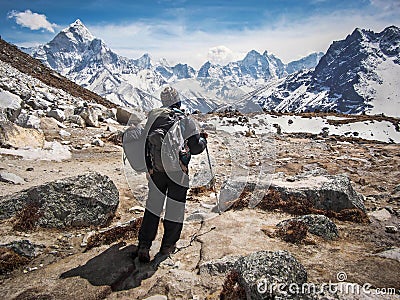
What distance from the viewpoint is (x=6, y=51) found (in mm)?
33188

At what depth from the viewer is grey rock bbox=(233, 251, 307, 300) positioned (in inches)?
144

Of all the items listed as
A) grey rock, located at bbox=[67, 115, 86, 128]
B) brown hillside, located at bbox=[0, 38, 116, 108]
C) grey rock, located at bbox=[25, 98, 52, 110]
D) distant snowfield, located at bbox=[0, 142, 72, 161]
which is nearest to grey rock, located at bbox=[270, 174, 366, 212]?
distant snowfield, located at bbox=[0, 142, 72, 161]

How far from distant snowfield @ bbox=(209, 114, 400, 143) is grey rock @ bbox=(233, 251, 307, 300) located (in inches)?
805

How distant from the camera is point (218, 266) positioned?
16.0ft

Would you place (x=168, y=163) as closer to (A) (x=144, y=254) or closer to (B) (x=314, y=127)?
(A) (x=144, y=254)

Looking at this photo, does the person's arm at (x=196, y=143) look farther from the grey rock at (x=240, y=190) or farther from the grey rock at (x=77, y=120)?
the grey rock at (x=77, y=120)

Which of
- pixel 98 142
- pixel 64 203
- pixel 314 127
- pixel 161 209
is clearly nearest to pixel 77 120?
pixel 98 142

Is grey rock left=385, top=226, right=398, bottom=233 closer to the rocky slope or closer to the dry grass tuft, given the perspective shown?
the rocky slope

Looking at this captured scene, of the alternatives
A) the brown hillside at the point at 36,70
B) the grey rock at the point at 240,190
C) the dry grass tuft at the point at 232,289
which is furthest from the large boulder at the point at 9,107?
the brown hillside at the point at 36,70

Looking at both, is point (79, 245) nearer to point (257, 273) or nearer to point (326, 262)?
point (257, 273)

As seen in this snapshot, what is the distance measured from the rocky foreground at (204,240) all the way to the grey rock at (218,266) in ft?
0.06

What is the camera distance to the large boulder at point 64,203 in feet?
21.3

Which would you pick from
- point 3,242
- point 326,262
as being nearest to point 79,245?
point 3,242

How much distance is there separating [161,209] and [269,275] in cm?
258
